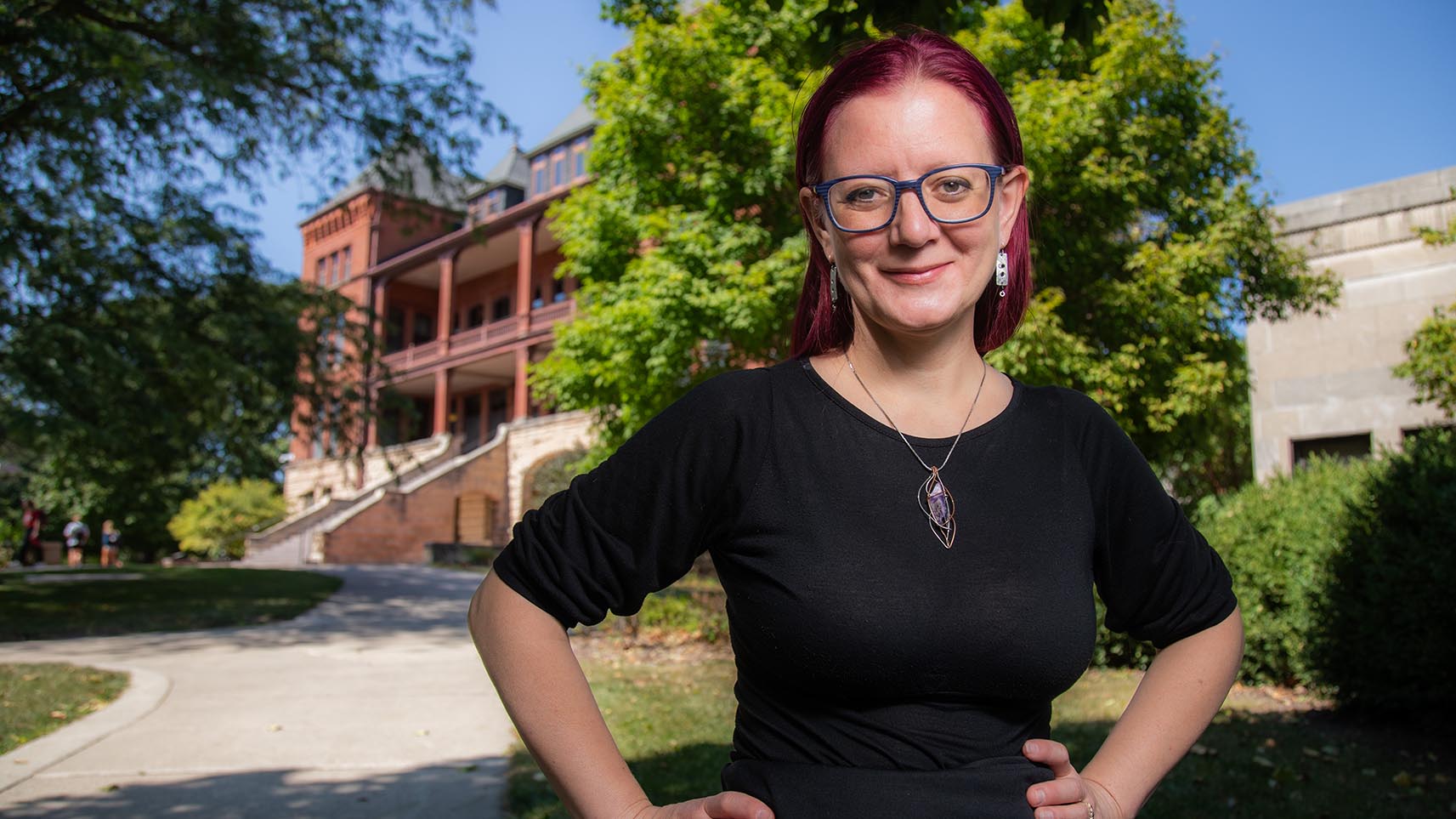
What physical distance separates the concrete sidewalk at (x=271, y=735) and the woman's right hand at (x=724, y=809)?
12.4ft

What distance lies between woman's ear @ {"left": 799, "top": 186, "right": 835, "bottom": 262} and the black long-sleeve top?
220mm

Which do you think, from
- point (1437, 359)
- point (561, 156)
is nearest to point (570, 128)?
point (561, 156)

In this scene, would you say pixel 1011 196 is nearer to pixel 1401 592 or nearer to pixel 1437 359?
pixel 1401 592

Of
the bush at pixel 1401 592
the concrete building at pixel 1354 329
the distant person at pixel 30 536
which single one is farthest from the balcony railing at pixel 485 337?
the bush at pixel 1401 592

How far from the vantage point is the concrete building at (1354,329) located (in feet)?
43.2

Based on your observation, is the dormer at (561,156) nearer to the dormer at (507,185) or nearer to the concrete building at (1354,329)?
the dormer at (507,185)

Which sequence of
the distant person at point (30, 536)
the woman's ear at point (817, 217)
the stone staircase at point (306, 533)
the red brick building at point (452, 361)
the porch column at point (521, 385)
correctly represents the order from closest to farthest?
1. the woman's ear at point (817, 217)
2. the distant person at point (30, 536)
3. the stone staircase at point (306, 533)
4. the red brick building at point (452, 361)
5. the porch column at point (521, 385)

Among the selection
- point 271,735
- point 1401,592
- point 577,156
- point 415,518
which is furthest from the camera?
point 577,156

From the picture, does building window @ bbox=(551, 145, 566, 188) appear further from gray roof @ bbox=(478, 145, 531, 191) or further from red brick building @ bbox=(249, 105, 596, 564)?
gray roof @ bbox=(478, 145, 531, 191)

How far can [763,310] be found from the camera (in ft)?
37.4

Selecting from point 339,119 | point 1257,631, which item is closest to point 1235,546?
point 1257,631

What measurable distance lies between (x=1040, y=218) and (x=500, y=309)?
30.7m

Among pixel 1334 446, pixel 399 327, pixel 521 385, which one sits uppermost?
pixel 399 327

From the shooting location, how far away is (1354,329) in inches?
549
